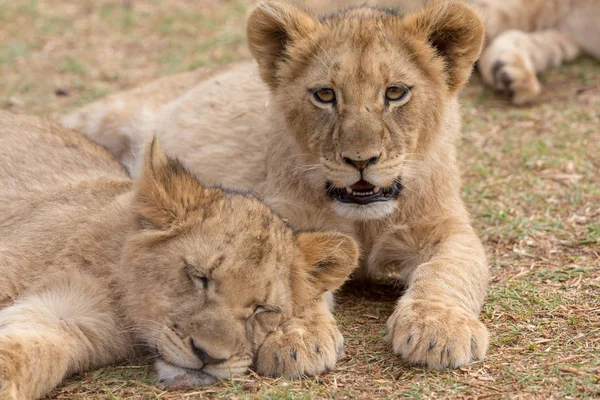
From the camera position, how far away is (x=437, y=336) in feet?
10.4

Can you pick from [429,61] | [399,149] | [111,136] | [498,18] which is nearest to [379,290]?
[399,149]

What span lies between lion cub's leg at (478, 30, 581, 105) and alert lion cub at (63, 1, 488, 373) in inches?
96.7

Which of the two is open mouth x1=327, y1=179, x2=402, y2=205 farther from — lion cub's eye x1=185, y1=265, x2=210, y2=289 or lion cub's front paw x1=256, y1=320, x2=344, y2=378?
lion cub's eye x1=185, y1=265, x2=210, y2=289

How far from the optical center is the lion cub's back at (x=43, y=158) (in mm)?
3957

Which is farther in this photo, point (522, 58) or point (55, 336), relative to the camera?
point (522, 58)

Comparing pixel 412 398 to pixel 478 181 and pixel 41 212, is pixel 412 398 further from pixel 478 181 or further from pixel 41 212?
pixel 478 181

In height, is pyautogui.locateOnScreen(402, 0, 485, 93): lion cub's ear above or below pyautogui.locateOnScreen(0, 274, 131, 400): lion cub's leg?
above

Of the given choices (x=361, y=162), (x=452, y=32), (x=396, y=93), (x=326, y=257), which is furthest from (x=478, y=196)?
(x=326, y=257)

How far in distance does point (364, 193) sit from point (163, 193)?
2.94 feet

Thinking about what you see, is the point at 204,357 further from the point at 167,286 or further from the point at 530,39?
the point at 530,39

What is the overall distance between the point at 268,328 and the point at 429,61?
1.42 meters

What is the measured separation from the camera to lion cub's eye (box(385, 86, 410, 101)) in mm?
3678

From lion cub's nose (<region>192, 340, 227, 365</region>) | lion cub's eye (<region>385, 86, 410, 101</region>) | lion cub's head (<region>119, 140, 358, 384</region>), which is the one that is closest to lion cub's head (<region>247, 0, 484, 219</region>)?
lion cub's eye (<region>385, 86, 410, 101</region>)

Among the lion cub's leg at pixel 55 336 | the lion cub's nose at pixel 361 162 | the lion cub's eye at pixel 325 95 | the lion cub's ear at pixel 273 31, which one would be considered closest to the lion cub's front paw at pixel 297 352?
the lion cub's leg at pixel 55 336
